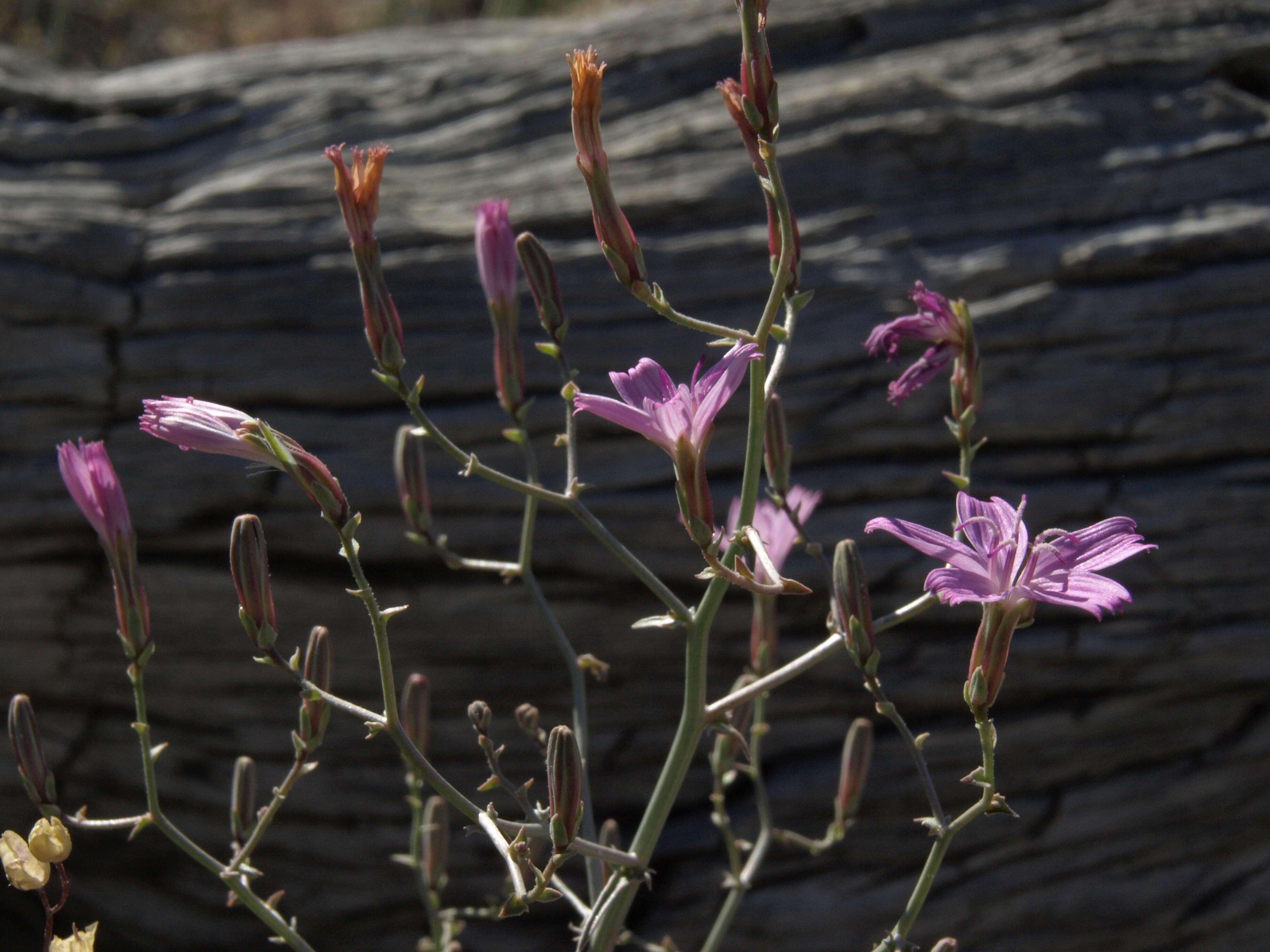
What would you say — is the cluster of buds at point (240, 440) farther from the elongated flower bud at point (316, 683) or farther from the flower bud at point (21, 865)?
the flower bud at point (21, 865)

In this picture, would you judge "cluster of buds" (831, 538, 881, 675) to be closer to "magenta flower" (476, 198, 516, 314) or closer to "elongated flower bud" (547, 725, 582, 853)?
"elongated flower bud" (547, 725, 582, 853)

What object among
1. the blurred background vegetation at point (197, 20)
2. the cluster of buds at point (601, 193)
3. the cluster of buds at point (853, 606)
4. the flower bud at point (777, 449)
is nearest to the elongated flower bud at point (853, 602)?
the cluster of buds at point (853, 606)

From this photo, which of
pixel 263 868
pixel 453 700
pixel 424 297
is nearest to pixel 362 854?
pixel 263 868

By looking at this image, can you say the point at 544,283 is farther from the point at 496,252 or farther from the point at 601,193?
the point at 601,193

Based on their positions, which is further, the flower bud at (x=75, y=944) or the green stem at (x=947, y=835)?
the green stem at (x=947, y=835)

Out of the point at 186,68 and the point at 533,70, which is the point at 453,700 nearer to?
the point at 533,70

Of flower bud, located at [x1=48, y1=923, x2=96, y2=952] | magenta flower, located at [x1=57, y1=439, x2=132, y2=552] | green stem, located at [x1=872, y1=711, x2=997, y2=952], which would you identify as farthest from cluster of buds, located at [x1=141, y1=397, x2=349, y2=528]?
green stem, located at [x1=872, y1=711, x2=997, y2=952]

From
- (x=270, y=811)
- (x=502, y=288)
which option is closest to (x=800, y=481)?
(x=502, y=288)
